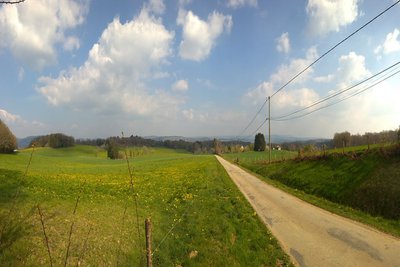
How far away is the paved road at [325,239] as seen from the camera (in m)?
11.4

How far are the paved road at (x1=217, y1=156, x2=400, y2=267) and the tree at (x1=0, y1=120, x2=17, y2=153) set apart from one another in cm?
7410

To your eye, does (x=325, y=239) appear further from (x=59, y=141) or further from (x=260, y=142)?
(x=59, y=141)

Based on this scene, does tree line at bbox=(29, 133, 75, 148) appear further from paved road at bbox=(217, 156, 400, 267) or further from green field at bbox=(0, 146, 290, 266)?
paved road at bbox=(217, 156, 400, 267)

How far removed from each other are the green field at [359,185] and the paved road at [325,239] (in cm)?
173

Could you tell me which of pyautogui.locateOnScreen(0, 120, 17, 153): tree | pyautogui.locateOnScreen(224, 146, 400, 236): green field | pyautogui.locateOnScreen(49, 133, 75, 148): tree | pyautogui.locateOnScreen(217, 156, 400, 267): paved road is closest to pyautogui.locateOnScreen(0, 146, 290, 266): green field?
pyautogui.locateOnScreen(217, 156, 400, 267): paved road

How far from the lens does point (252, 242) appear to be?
13.1 m

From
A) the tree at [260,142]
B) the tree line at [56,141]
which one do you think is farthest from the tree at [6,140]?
the tree at [260,142]

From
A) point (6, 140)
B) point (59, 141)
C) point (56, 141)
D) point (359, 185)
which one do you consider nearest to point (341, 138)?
point (359, 185)

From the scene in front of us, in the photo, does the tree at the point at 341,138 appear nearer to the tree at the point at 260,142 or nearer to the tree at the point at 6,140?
the tree at the point at 260,142

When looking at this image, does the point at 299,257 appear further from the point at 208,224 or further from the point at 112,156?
the point at 112,156

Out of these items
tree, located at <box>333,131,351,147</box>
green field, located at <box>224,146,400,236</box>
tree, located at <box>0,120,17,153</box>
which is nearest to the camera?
green field, located at <box>224,146,400,236</box>

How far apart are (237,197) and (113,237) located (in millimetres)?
13867

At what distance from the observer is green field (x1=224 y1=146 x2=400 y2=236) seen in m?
18.8

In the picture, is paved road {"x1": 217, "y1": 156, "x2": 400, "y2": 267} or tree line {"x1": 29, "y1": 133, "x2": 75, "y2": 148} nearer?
paved road {"x1": 217, "y1": 156, "x2": 400, "y2": 267}
